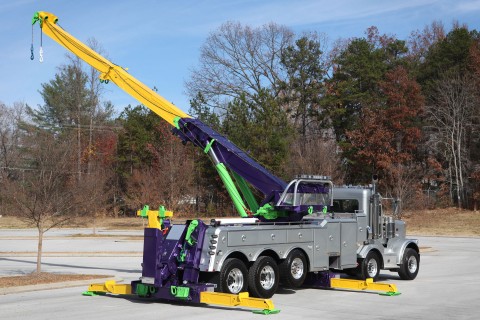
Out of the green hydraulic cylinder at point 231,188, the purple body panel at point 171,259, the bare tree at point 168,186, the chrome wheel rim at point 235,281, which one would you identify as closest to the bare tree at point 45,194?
the green hydraulic cylinder at point 231,188

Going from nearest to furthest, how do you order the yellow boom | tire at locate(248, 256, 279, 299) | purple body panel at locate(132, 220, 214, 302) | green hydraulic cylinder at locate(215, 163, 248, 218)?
1. purple body panel at locate(132, 220, 214, 302)
2. tire at locate(248, 256, 279, 299)
3. green hydraulic cylinder at locate(215, 163, 248, 218)
4. the yellow boom

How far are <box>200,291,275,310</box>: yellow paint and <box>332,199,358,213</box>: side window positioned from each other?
19.3ft

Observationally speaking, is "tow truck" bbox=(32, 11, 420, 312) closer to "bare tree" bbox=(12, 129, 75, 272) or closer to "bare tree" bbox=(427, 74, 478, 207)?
"bare tree" bbox=(12, 129, 75, 272)

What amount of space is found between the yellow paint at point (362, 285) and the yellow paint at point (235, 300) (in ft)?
11.5

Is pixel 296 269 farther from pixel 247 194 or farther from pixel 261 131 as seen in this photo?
pixel 261 131

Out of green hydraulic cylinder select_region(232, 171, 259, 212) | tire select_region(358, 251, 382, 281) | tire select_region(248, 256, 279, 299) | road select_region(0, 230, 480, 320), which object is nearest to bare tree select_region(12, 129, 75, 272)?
road select_region(0, 230, 480, 320)

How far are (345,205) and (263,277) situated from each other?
4539mm

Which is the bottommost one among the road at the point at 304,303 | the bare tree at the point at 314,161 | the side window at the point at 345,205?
the road at the point at 304,303

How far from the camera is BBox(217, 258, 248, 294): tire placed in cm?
1329

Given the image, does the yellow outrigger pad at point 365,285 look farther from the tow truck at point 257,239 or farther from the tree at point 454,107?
the tree at point 454,107

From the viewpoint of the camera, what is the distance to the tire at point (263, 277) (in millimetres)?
13789

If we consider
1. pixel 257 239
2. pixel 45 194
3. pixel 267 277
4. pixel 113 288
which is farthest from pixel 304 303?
pixel 45 194

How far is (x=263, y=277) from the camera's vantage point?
14078mm

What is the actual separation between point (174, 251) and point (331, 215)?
4958 mm
